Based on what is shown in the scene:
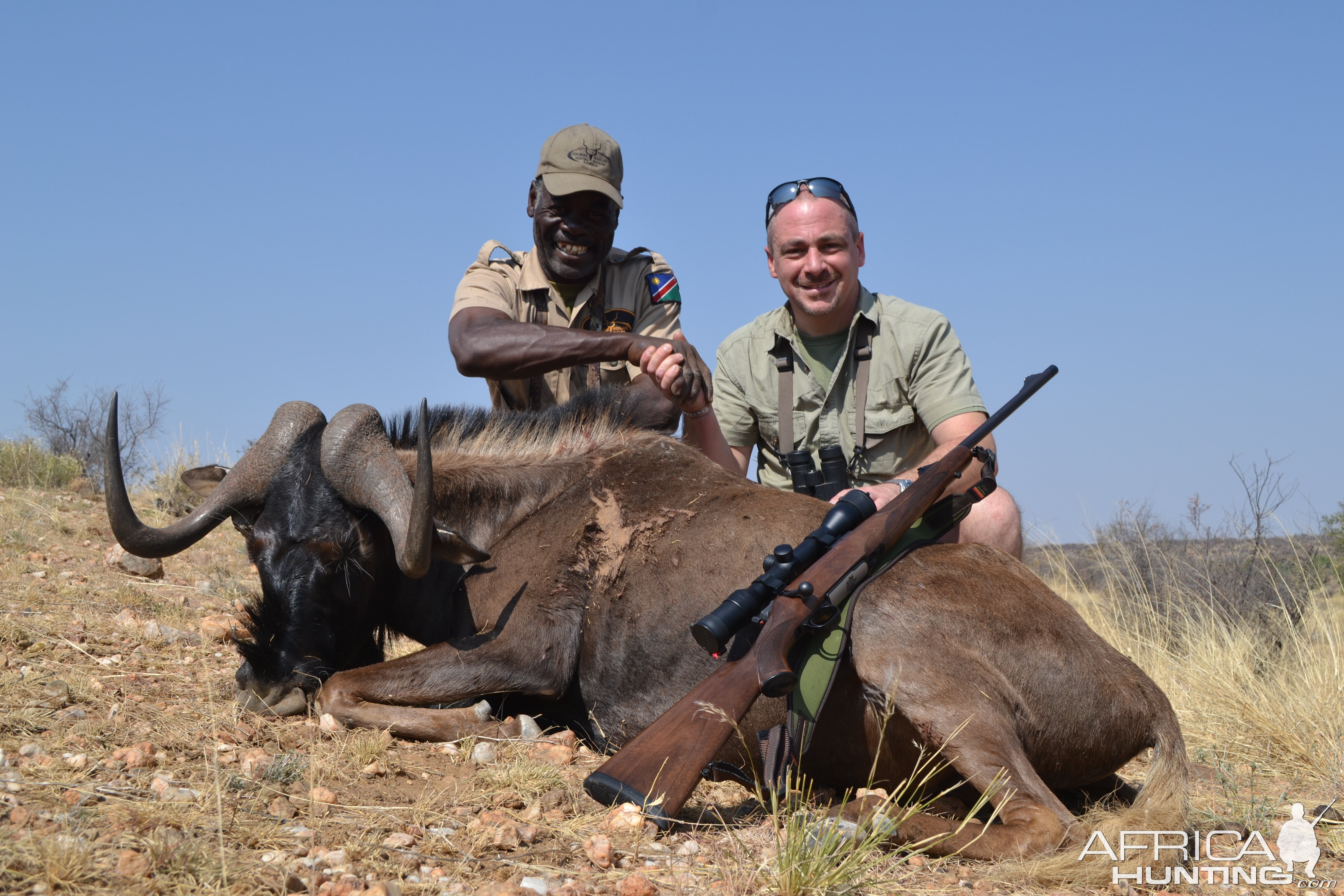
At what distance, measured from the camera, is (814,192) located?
6219mm

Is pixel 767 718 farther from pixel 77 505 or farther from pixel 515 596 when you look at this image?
pixel 77 505

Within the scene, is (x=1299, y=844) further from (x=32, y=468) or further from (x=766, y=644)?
(x=32, y=468)

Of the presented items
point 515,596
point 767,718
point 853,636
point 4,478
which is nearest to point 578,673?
point 515,596

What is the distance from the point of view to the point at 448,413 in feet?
17.0

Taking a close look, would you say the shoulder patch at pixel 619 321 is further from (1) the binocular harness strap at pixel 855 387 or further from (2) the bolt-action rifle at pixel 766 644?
(2) the bolt-action rifle at pixel 766 644

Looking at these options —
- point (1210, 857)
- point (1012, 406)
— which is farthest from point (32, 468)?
point (1210, 857)

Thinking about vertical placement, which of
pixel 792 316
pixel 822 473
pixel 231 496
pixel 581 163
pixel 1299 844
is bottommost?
pixel 1299 844

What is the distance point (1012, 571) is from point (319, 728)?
9.83 ft

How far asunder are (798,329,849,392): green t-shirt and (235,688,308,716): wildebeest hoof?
359 cm

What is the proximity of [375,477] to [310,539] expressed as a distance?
0.43 meters

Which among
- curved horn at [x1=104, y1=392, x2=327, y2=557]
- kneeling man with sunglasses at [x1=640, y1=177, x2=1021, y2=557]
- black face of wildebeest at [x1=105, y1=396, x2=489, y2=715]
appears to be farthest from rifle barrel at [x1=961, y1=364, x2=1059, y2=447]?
curved horn at [x1=104, y1=392, x2=327, y2=557]

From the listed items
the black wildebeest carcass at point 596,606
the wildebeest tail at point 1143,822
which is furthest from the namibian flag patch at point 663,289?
the wildebeest tail at point 1143,822

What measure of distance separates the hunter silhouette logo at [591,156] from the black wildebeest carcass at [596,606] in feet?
7.20

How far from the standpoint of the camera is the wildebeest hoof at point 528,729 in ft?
14.1
